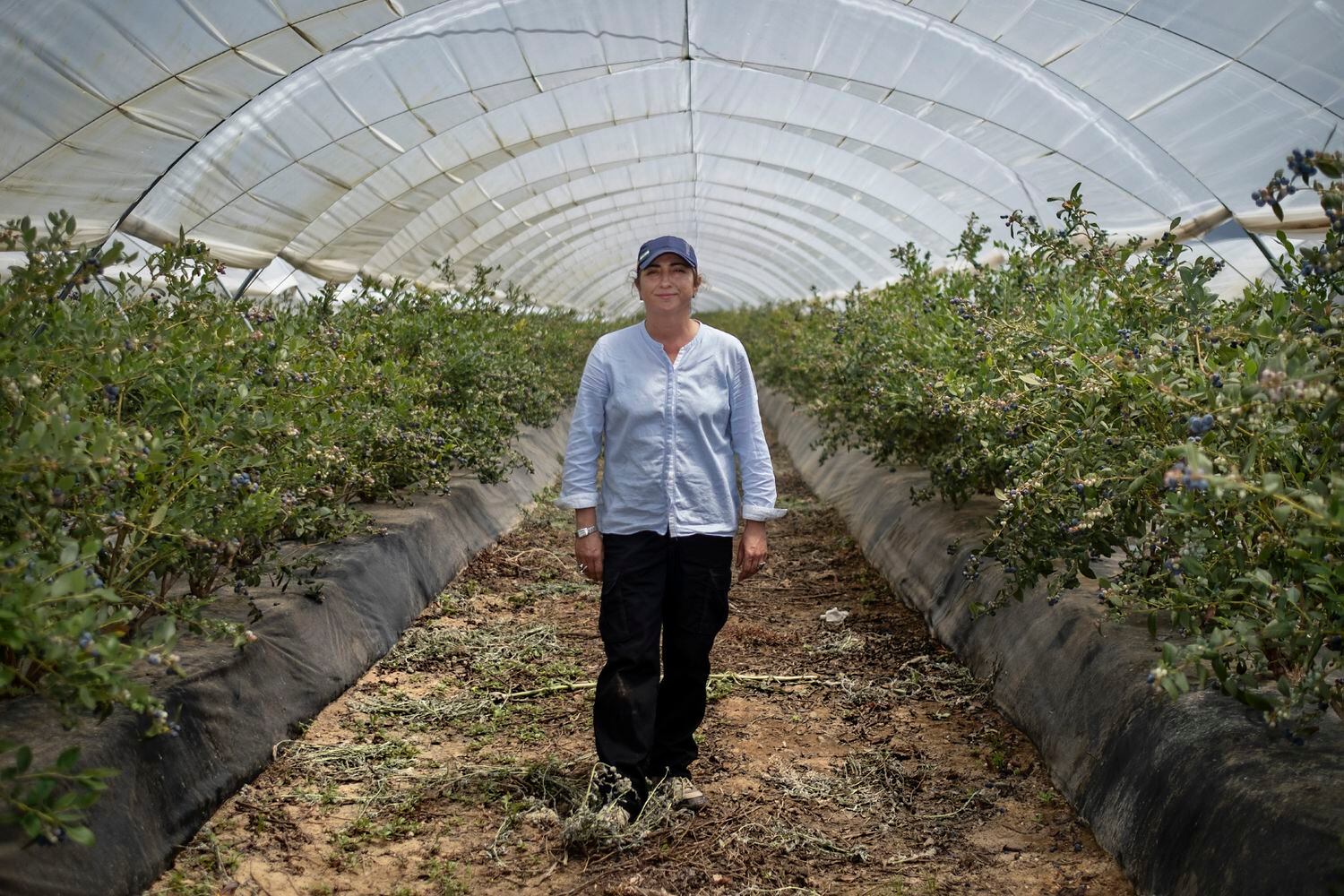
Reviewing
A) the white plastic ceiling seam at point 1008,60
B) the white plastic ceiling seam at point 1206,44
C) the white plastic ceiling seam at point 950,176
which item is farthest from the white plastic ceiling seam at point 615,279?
the white plastic ceiling seam at point 1206,44

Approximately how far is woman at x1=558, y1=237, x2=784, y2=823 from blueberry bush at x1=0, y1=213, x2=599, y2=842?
1003mm

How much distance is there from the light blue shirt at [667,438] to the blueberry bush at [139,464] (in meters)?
0.94

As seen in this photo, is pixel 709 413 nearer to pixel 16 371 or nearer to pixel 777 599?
pixel 16 371

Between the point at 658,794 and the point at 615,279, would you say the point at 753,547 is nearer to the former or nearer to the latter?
the point at 658,794

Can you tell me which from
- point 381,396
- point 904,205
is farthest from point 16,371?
point 904,205

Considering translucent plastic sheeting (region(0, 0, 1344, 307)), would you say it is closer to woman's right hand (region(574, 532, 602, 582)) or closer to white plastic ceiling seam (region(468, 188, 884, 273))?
white plastic ceiling seam (region(468, 188, 884, 273))

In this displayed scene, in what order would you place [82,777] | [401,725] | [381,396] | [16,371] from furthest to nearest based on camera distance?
[381,396]
[401,725]
[16,371]
[82,777]

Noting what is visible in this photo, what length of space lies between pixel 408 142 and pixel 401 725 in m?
7.53

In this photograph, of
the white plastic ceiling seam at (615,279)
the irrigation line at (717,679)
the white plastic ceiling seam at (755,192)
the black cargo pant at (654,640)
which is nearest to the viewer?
the black cargo pant at (654,640)

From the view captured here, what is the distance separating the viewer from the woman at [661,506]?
3.86 metres

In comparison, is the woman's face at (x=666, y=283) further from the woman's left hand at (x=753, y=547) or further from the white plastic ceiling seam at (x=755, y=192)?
the white plastic ceiling seam at (x=755, y=192)

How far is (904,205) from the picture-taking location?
15.7 meters

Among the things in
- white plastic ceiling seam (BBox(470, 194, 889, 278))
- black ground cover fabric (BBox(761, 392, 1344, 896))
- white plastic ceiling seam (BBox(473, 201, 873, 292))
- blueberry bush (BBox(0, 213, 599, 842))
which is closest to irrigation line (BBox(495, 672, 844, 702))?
black ground cover fabric (BBox(761, 392, 1344, 896))

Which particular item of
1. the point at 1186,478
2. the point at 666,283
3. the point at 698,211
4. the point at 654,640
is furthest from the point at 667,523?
the point at 698,211
